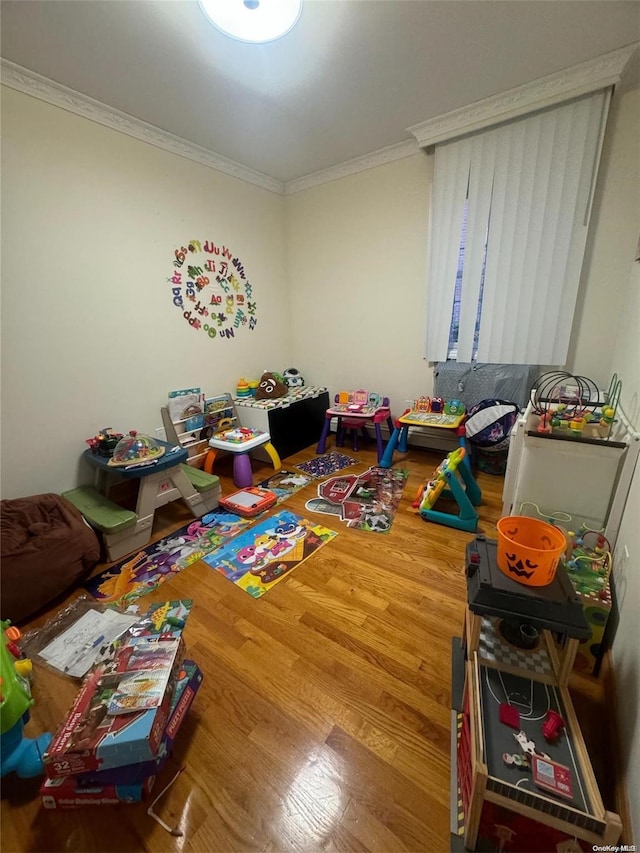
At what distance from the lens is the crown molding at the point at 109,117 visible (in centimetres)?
177

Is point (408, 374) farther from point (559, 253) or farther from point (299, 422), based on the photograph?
point (559, 253)

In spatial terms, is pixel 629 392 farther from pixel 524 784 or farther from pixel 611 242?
pixel 524 784

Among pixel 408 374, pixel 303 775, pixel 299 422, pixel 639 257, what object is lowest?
pixel 303 775

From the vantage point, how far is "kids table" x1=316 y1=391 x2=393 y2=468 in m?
2.99

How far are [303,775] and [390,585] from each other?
2.62 ft

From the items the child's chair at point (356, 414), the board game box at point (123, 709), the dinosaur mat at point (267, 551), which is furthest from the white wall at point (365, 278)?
the board game box at point (123, 709)

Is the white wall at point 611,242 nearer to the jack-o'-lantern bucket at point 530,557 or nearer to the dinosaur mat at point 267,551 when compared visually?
the jack-o'-lantern bucket at point 530,557

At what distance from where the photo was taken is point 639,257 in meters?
1.82

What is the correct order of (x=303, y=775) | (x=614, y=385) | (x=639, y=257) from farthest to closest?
1. (x=614, y=385)
2. (x=639, y=257)
3. (x=303, y=775)

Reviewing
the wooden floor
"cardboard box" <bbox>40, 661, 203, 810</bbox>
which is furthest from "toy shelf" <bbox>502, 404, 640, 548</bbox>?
"cardboard box" <bbox>40, 661, 203, 810</bbox>

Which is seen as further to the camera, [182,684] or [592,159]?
[592,159]

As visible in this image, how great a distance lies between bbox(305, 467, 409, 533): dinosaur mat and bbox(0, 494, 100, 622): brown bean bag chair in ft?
4.21

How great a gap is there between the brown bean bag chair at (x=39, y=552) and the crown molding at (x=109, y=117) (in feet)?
7.31

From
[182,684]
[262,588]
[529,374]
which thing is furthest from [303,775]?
[529,374]
